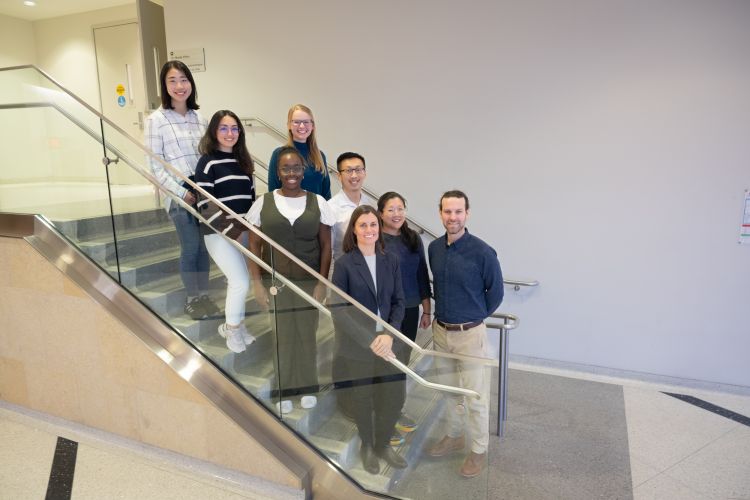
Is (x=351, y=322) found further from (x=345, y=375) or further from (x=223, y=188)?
(x=223, y=188)

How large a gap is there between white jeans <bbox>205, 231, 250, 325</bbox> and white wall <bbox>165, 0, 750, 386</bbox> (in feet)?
6.69

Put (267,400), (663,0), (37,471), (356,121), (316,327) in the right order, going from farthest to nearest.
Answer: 1. (356,121)
2. (663,0)
3. (37,471)
4. (267,400)
5. (316,327)

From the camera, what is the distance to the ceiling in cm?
545

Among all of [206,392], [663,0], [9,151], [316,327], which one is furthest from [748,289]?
[9,151]

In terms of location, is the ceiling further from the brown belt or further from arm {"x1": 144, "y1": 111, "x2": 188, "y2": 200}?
the brown belt

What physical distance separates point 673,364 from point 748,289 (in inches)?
30.5

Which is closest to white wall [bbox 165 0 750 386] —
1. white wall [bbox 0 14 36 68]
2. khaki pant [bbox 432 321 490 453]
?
khaki pant [bbox 432 321 490 453]

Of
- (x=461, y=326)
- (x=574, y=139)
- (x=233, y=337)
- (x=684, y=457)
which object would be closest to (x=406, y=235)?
(x=461, y=326)

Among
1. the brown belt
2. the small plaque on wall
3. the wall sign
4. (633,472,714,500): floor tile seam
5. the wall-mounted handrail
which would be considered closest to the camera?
the wall-mounted handrail

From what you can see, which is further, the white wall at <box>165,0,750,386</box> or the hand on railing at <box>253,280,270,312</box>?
the white wall at <box>165,0,750,386</box>

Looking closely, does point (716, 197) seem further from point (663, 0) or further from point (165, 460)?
point (165, 460)

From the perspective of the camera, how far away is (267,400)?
91.0 inches

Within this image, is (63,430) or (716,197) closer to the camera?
(63,430)

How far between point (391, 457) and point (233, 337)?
1038mm
